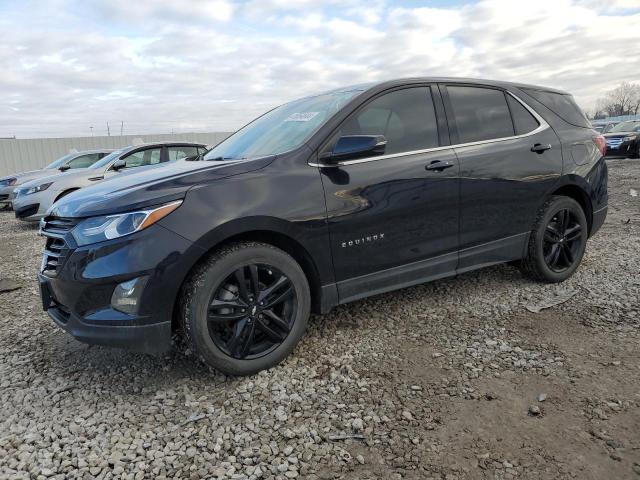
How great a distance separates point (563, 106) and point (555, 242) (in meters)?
1.24

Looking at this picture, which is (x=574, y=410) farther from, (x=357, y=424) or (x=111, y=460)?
(x=111, y=460)

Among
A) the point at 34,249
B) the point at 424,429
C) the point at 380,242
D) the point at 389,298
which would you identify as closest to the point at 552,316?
the point at 389,298

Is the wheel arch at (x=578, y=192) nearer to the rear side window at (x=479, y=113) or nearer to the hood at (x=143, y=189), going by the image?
the rear side window at (x=479, y=113)

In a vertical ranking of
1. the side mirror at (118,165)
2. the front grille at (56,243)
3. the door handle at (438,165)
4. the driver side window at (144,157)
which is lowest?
the front grille at (56,243)

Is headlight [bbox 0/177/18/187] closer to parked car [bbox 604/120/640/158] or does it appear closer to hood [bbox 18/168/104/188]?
hood [bbox 18/168/104/188]

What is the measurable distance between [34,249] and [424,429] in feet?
21.8

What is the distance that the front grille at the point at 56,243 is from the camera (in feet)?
8.76

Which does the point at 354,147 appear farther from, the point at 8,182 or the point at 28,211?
the point at 8,182

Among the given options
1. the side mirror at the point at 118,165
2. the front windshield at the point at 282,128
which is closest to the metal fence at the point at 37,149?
the side mirror at the point at 118,165

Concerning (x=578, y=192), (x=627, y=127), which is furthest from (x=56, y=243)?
(x=627, y=127)

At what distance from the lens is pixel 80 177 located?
9.08 meters

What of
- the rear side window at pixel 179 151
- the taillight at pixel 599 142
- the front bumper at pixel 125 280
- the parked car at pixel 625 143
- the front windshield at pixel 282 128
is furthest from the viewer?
the parked car at pixel 625 143

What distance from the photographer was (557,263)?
426 cm

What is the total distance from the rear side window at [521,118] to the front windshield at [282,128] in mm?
1457
